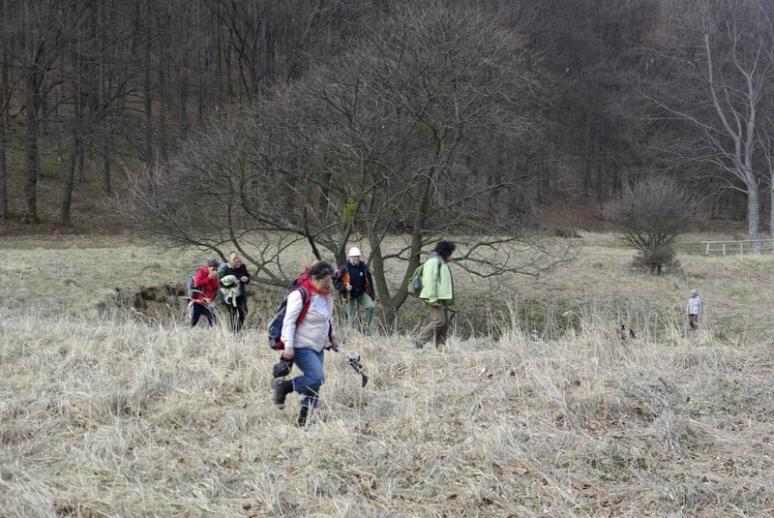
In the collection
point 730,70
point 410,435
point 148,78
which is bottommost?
point 410,435

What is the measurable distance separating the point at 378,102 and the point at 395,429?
1123cm

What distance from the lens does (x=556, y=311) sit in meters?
17.7

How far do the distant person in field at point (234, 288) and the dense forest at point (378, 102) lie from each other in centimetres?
395

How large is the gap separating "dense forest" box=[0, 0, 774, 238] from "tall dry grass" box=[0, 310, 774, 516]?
870 centimetres

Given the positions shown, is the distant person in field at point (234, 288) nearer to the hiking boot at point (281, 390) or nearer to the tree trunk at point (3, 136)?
the hiking boot at point (281, 390)

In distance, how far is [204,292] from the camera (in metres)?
10.9

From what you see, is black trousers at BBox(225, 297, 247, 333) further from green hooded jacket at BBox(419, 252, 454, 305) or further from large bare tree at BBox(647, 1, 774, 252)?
large bare tree at BBox(647, 1, 774, 252)

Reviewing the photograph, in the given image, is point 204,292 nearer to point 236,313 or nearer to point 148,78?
point 236,313

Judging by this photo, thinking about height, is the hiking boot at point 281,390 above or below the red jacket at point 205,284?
below

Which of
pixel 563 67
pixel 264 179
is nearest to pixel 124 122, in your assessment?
pixel 264 179

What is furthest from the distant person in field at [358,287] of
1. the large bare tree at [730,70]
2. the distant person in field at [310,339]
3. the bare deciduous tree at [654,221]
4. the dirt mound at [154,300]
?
the large bare tree at [730,70]

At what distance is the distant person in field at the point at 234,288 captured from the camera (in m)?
11.0

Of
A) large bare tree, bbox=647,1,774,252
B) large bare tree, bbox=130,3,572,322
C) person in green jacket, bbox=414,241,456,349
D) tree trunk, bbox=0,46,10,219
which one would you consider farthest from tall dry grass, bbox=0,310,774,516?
large bare tree, bbox=647,1,774,252

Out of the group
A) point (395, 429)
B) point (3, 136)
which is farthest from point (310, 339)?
point (3, 136)
